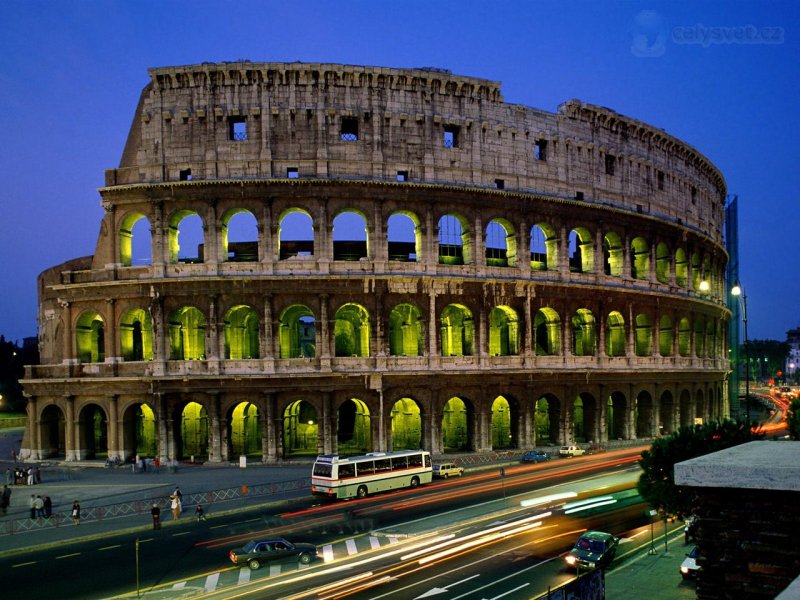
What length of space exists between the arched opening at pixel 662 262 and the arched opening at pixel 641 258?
265cm

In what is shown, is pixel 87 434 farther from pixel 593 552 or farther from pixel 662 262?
pixel 662 262

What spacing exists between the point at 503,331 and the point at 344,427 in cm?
1376

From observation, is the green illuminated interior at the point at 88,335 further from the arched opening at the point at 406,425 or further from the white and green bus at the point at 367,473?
the arched opening at the point at 406,425

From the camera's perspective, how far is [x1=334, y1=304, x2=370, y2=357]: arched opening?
136ft

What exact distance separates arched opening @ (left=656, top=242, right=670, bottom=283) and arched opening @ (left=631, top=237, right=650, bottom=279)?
2.65 m

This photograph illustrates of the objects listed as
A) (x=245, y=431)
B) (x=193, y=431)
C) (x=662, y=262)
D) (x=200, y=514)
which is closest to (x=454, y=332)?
(x=245, y=431)

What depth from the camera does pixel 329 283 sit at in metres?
38.9

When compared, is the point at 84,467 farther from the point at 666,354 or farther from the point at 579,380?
the point at 666,354

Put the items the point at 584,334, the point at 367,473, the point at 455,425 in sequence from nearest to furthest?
1. the point at 367,473
2. the point at 455,425
3. the point at 584,334

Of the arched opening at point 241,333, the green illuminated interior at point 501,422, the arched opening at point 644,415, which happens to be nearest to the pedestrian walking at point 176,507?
the arched opening at point 241,333

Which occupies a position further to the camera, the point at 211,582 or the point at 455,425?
the point at 455,425

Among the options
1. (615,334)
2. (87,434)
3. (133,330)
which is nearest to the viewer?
(87,434)

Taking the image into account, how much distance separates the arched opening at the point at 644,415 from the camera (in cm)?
4869

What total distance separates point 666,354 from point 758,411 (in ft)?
142
